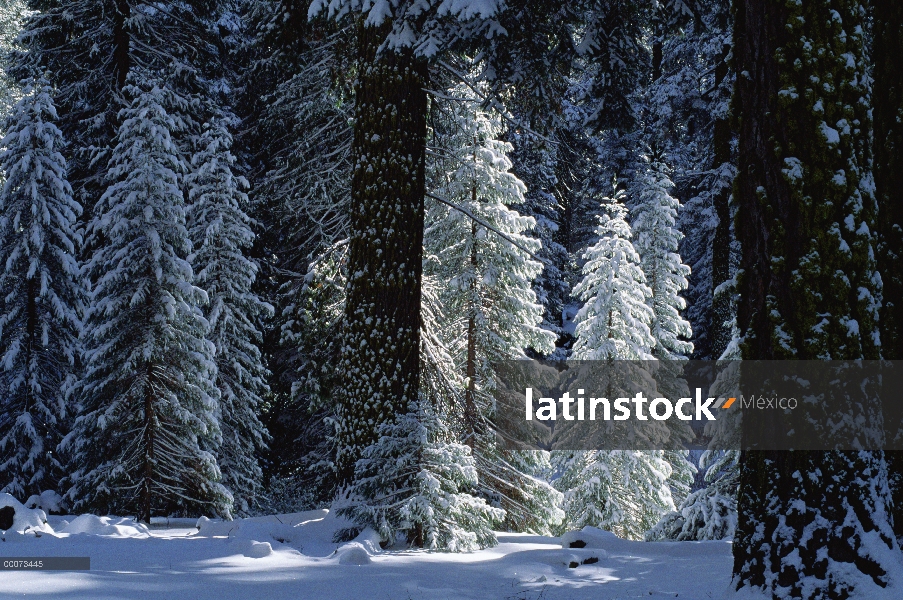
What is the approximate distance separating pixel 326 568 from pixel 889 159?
546 cm

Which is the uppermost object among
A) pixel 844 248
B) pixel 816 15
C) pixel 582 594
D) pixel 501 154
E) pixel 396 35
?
pixel 501 154

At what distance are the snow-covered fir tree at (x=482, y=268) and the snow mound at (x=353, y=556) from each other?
29.1ft

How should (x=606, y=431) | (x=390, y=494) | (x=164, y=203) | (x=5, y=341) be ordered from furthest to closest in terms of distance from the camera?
1. (x=606, y=431)
2. (x=5, y=341)
3. (x=164, y=203)
4. (x=390, y=494)

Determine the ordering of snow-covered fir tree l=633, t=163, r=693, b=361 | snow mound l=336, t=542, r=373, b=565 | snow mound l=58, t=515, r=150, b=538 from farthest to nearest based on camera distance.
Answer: snow-covered fir tree l=633, t=163, r=693, b=361, snow mound l=58, t=515, r=150, b=538, snow mound l=336, t=542, r=373, b=565

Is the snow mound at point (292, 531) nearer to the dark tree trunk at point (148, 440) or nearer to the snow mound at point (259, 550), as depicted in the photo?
the snow mound at point (259, 550)

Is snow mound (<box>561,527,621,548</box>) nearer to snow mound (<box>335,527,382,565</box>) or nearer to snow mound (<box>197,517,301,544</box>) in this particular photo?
snow mound (<box>335,527,382,565</box>)

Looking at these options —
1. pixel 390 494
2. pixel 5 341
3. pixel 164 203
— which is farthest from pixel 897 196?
pixel 5 341

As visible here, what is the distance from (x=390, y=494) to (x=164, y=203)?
9242 mm

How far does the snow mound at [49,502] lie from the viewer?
1561cm

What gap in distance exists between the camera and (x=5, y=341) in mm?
17938

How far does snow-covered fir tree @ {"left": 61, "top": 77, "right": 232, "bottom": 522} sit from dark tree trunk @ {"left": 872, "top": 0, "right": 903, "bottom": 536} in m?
11.8

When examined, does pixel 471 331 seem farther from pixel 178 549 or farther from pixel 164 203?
pixel 178 549

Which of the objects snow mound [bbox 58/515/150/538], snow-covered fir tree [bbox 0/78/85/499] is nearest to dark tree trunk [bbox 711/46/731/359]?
snow mound [bbox 58/515/150/538]

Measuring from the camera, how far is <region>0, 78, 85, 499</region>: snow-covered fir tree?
17203mm
